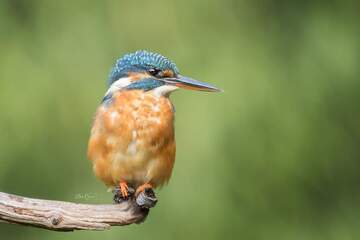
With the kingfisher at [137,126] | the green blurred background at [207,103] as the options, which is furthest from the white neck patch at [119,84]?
the green blurred background at [207,103]

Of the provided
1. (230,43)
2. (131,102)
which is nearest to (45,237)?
(230,43)

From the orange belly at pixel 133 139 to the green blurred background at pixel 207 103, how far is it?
129cm

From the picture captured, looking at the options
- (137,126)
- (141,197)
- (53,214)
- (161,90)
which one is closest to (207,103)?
(161,90)

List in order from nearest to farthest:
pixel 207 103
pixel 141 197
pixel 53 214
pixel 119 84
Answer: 1. pixel 53 214
2. pixel 141 197
3. pixel 119 84
4. pixel 207 103

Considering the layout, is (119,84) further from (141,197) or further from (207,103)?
(207,103)

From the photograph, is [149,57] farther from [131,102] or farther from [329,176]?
[329,176]

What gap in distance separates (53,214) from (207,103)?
204cm

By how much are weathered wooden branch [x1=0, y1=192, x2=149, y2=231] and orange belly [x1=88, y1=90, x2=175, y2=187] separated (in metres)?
0.26

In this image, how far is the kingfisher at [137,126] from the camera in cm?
363

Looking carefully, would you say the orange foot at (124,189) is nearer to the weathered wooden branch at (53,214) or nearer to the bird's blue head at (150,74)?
the weathered wooden branch at (53,214)

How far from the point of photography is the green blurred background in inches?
206

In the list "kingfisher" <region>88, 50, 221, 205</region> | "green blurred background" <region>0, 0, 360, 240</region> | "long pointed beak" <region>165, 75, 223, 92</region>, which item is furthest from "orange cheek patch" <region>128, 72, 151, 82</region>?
"green blurred background" <region>0, 0, 360, 240</region>

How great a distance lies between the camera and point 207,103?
5191 millimetres

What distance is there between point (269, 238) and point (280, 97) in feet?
3.06
